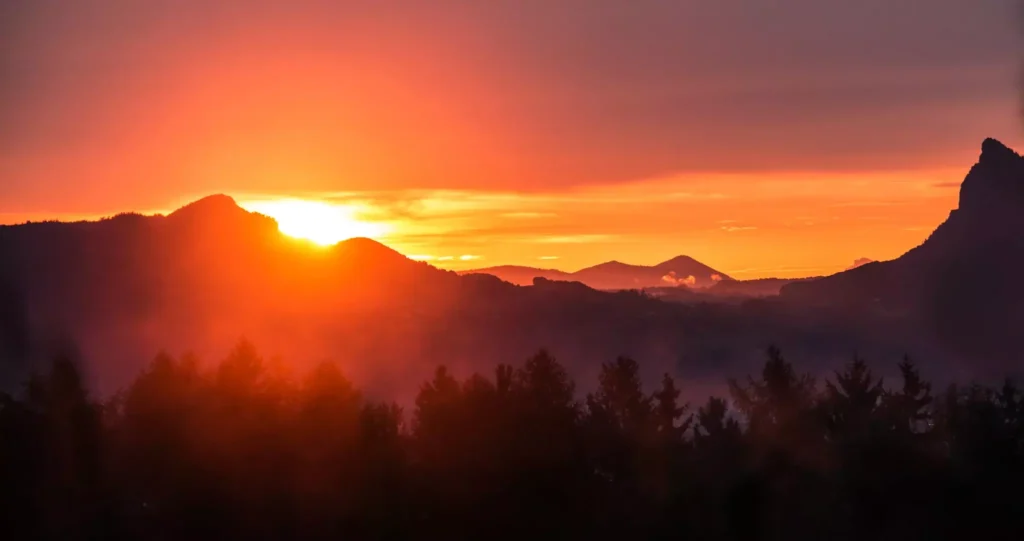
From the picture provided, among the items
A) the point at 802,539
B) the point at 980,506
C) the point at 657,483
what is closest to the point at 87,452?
the point at 657,483

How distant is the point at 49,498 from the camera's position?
168ft

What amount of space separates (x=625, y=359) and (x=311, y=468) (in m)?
50.0

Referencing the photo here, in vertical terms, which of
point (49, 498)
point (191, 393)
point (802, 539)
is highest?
point (191, 393)

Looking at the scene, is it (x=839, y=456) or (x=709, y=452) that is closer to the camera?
(x=839, y=456)

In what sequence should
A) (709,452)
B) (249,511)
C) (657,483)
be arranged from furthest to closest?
(709,452) < (657,483) < (249,511)

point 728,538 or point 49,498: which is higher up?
point 49,498

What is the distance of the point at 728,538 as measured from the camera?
54469mm

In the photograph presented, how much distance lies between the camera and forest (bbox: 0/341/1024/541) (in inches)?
2028

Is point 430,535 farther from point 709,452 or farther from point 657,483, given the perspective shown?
point 709,452

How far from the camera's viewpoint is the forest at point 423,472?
51.5 m

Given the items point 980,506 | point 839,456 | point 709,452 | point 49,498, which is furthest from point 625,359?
point 49,498

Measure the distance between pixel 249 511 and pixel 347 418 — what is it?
9.56 m

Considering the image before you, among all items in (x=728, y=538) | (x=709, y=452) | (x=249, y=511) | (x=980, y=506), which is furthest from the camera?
(x=709, y=452)

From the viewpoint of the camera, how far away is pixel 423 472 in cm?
5594
